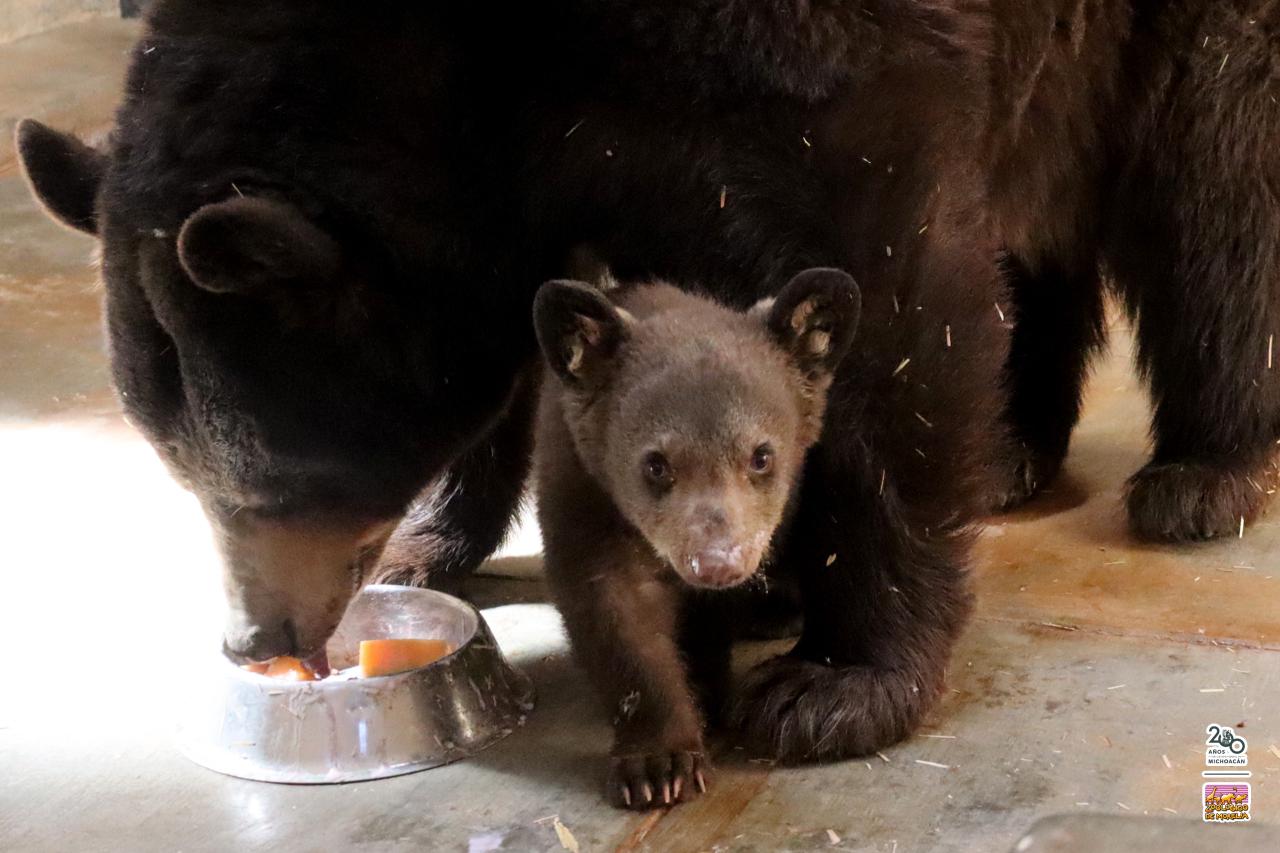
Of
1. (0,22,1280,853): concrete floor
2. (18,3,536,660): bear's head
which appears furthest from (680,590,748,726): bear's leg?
(18,3,536,660): bear's head

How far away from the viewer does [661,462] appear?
10.7ft

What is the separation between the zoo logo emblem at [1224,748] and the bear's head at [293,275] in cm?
184

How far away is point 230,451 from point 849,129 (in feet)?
5.09

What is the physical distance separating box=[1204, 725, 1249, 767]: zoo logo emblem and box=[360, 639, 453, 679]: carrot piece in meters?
1.74

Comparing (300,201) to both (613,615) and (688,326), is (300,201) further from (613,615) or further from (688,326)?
(613,615)

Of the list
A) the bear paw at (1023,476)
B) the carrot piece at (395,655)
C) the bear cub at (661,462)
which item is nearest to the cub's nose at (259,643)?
the carrot piece at (395,655)

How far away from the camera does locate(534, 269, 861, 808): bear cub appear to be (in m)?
3.23

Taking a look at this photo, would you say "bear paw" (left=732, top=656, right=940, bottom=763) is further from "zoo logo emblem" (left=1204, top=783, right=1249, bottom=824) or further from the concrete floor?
"zoo logo emblem" (left=1204, top=783, right=1249, bottom=824)

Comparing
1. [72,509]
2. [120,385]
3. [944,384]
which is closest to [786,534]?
[944,384]

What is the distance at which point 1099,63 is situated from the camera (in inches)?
182

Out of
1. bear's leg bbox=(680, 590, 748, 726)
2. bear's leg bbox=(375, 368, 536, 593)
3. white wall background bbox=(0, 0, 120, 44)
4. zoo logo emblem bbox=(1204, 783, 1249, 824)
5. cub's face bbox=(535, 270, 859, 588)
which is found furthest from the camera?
white wall background bbox=(0, 0, 120, 44)

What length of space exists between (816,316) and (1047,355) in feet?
7.29

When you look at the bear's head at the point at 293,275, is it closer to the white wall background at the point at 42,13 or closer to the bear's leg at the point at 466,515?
the bear's leg at the point at 466,515

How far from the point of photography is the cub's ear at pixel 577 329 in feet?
10.9
